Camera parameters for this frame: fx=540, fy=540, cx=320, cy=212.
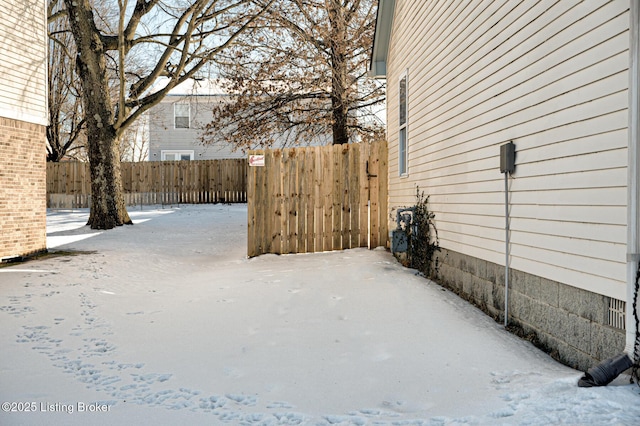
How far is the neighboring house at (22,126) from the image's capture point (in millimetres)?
9868

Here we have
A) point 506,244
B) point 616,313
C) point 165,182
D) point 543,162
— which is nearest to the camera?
point 616,313

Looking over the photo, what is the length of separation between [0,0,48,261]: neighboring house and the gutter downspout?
9882mm

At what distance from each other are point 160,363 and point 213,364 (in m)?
0.47

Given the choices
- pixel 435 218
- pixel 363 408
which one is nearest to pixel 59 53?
pixel 435 218

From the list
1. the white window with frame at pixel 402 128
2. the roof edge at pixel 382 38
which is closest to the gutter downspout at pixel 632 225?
the white window with frame at pixel 402 128

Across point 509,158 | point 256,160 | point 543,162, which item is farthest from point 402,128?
point 543,162

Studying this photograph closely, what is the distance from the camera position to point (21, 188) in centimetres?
1034

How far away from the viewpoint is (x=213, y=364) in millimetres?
4664

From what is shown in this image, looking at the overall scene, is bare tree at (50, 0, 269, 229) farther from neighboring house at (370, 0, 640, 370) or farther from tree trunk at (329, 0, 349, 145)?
neighboring house at (370, 0, 640, 370)

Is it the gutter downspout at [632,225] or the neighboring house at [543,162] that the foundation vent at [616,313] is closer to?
the neighboring house at [543,162]

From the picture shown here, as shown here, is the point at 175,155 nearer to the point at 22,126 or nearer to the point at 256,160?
the point at 22,126

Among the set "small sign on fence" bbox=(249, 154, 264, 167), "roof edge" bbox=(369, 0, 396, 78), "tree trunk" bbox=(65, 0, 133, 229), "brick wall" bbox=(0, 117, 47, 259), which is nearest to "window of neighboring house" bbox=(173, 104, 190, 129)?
Result: "tree trunk" bbox=(65, 0, 133, 229)

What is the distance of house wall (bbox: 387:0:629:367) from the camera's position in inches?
152

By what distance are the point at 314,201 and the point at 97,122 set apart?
821cm
